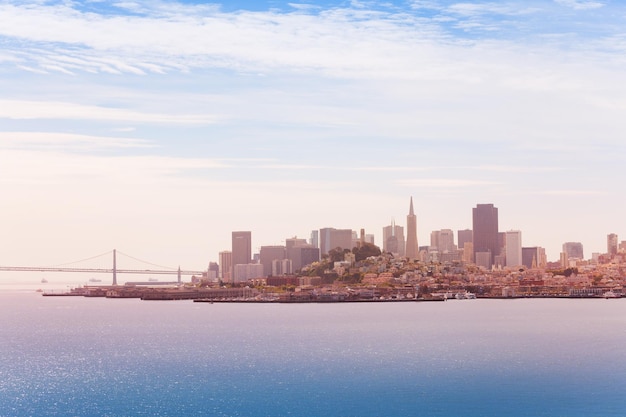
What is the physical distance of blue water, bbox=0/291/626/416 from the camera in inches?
2211

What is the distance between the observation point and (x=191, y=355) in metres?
83.2

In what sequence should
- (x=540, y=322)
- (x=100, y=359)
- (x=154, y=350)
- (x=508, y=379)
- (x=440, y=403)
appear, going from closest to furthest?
(x=440, y=403) < (x=508, y=379) < (x=100, y=359) < (x=154, y=350) < (x=540, y=322)

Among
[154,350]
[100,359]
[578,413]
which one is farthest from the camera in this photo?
[154,350]

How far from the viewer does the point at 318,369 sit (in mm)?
71500

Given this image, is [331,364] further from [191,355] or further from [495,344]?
[495,344]

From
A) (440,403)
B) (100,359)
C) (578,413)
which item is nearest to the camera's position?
(578,413)

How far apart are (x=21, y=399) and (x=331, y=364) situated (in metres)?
23.7

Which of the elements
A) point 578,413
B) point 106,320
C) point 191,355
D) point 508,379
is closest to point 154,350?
point 191,355

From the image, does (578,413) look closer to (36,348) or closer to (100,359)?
(100,359)

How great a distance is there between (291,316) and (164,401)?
86274mm

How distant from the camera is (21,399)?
59.5 m

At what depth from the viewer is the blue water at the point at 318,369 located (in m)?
56.2

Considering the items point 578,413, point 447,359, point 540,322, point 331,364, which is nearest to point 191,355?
point 331,364

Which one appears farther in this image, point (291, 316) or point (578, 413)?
point (291, 316)
